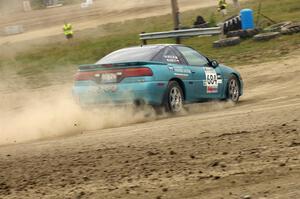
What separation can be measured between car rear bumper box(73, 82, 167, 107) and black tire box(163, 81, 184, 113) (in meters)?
0.13

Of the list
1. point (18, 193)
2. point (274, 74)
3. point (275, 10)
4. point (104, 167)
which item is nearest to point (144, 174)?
point (104, 167)

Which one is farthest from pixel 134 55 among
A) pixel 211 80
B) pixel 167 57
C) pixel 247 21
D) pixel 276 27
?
pixel 247 21

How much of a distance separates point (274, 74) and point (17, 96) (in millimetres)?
7552

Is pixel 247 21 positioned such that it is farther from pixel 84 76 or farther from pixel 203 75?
pixel 84 76

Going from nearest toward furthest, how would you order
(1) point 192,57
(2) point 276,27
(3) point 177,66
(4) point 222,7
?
1. (3) point 177,66
2. (1) point 192,57
3. (2) point 276,27
4. (4) point 222,7

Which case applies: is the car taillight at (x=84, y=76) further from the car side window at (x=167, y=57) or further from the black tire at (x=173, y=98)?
the black tire at (x=173, y=98)

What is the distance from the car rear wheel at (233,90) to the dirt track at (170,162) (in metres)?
4.09

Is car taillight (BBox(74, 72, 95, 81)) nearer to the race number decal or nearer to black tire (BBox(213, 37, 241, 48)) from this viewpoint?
the race number decal

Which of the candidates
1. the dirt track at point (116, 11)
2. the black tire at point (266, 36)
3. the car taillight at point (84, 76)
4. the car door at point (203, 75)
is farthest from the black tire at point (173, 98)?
the dirt track at point (116, 11)

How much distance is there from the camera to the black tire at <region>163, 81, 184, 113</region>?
1145cm

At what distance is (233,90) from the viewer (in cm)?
1382

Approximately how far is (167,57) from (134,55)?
2.04ft

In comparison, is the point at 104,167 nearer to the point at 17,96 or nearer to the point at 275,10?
the point at 17,96

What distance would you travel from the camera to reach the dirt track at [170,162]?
5711 millimetres
